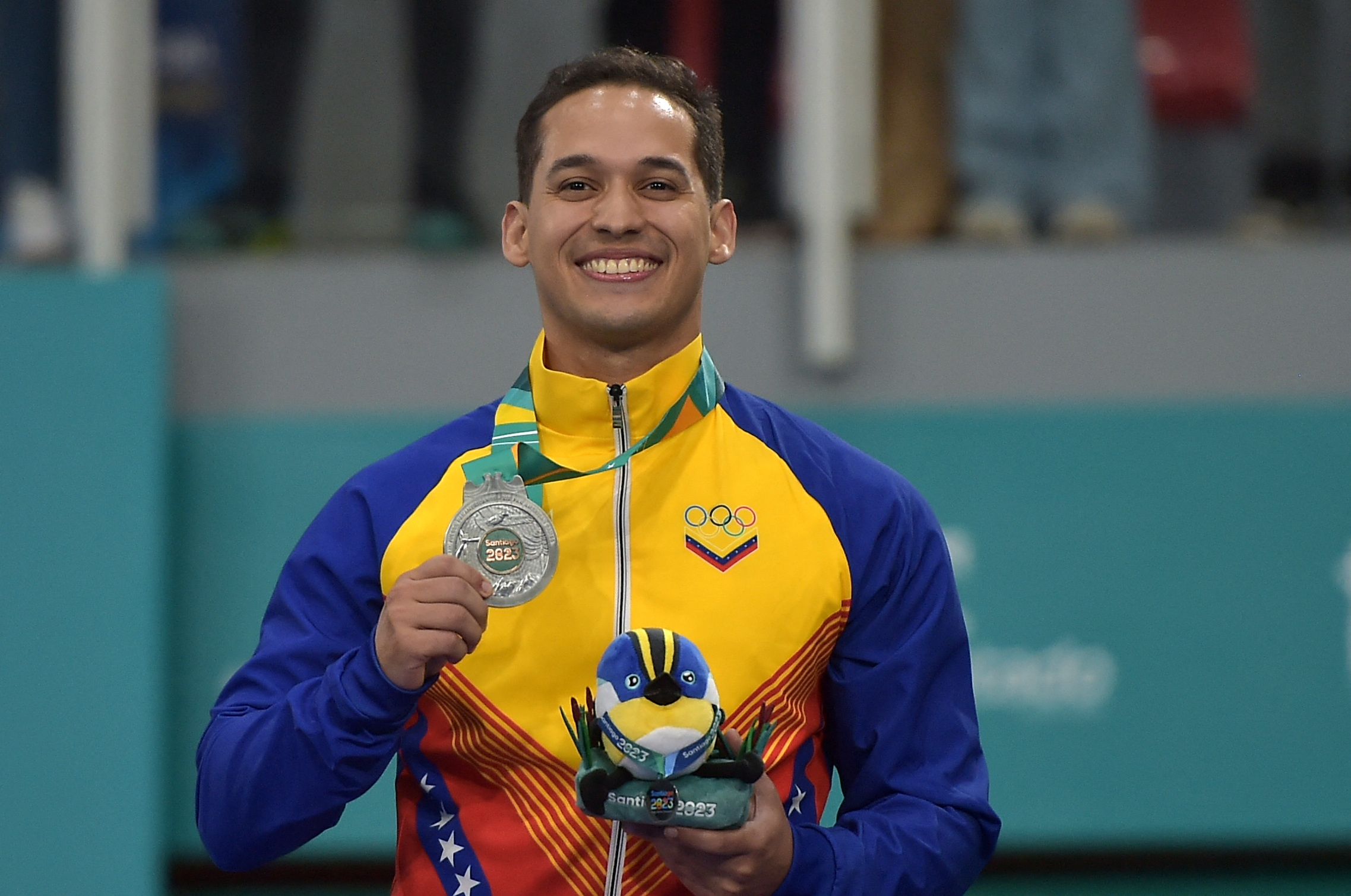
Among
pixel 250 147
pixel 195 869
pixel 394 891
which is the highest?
pixel 250 147

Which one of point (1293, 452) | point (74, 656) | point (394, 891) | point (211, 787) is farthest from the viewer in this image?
point (1293, 452)

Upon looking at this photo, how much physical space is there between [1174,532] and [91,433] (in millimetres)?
2633

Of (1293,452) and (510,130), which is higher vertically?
(510,130)

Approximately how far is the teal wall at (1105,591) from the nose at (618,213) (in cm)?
229

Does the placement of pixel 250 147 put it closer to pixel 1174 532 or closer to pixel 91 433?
pixel 91 433

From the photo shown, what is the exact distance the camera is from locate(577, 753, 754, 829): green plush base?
1363mm

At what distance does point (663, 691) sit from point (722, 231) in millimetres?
633

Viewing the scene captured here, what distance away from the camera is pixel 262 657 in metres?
1.60

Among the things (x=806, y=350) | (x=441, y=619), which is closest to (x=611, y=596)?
(x=441, y=619)

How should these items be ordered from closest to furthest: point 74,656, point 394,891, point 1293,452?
point 394,891 < point 74,656 < point 1293,452

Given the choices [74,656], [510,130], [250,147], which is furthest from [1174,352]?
[74,656]

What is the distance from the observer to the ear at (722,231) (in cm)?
176

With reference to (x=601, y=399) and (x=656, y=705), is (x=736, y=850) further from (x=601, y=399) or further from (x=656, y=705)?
(x=601, y=399)

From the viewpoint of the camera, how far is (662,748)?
1.35m
